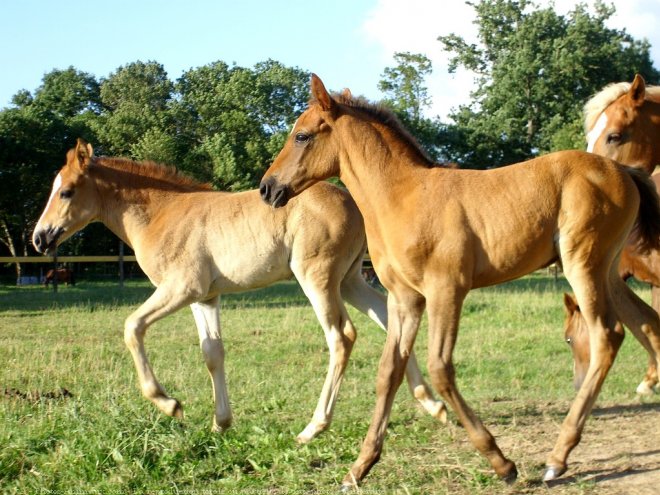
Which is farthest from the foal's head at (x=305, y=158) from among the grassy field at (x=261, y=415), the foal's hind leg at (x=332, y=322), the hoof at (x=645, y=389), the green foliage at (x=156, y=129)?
the green foliage at (x=156, y=129)

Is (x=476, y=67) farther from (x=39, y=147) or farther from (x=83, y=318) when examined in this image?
(x=83, y=318)

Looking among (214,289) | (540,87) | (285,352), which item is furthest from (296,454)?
(540,87)

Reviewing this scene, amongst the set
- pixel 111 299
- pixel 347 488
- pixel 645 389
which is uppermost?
pixel 347 488

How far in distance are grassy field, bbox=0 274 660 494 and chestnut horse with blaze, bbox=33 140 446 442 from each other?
1.30 feet

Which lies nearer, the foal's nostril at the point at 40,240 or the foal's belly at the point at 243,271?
the foal's belly at the point at 243,271

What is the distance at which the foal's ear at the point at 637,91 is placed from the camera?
6.28 meters

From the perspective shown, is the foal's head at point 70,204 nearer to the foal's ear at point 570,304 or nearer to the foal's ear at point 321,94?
the foal's ear at point 321,94

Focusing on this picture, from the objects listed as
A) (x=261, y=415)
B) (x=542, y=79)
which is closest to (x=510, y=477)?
(x=261, y=415)

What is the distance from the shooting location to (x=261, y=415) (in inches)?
272

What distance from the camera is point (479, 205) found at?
15.5ft

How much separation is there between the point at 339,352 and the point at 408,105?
39838mm

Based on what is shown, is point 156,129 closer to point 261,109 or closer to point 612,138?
point 261,109

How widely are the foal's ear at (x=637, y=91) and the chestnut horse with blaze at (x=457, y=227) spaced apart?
152 cm

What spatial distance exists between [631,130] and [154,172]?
4.22 metres
